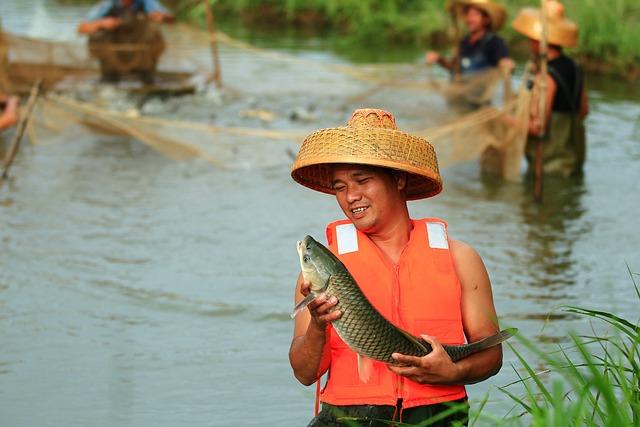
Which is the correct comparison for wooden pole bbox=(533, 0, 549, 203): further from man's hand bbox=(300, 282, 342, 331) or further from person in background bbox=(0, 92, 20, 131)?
man's hand bbox=(300, 282, 342, 331)

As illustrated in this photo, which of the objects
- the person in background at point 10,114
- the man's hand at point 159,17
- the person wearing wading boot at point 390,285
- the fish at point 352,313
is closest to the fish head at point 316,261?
the fish at point 352,313

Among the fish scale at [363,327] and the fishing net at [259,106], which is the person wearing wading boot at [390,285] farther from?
the fishing net at [259,106]

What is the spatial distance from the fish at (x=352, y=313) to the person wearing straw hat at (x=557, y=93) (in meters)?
5.43

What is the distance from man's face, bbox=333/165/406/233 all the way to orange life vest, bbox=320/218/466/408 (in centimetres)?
8

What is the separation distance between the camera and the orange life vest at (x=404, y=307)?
10.2ft

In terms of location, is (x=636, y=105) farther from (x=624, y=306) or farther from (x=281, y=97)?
(x=624, y=306)

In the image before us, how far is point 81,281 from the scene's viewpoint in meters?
6.52

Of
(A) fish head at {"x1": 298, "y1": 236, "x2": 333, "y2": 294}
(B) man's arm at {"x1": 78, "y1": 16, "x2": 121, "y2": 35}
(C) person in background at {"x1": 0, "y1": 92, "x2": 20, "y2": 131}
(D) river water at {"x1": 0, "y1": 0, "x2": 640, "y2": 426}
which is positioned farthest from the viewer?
(B) man's arm at {"x1": 78, "y1": 16, "x2": 121, "y2": 35}

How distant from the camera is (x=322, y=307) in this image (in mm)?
2848

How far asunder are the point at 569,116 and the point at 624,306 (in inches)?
115

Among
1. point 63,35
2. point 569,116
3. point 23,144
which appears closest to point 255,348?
point 569,116

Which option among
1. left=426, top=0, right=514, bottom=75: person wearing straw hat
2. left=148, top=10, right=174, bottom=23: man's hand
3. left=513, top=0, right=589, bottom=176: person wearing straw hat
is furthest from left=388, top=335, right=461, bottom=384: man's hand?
left=148, top=10, right=174, bottom=23: man's hand

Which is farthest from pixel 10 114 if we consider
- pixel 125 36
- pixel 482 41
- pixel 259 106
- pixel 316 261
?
pixel 316 261

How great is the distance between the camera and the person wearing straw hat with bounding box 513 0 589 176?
8344 mm
